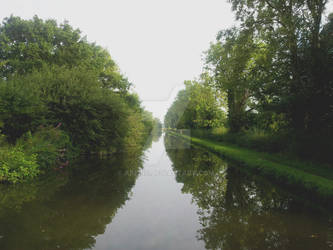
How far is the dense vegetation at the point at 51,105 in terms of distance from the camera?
335 inches

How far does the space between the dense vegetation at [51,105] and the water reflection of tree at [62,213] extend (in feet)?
7.11

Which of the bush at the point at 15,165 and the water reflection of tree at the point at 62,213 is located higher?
the bush at the point at 15,165

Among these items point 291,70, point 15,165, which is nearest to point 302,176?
point 291,70

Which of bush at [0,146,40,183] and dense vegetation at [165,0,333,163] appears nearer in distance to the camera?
bush at [0,146,40,183]

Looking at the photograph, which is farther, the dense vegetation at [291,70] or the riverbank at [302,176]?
the dense vegetation at [291,70]

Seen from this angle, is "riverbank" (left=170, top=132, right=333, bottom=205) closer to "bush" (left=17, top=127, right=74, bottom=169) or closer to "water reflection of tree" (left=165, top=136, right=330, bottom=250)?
"water reflection of tree" (left=165, top=136, right=330, bottom=250)

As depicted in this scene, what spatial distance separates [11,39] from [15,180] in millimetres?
20366

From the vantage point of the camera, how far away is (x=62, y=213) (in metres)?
4.62

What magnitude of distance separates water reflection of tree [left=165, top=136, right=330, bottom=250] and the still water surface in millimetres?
17

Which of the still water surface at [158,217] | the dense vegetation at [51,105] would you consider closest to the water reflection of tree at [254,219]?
the still water surface at [158,217]

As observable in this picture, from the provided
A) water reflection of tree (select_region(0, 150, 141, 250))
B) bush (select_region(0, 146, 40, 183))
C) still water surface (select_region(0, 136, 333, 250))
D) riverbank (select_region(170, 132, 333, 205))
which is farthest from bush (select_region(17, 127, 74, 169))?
riverbank (select_region(170, 132, 333, 205))

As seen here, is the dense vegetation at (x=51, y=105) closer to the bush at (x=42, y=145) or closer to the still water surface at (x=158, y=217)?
the bush at (x=42, y=145)

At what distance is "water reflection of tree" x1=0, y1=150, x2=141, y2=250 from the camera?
352 centimetres

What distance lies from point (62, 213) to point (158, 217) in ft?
7.42
